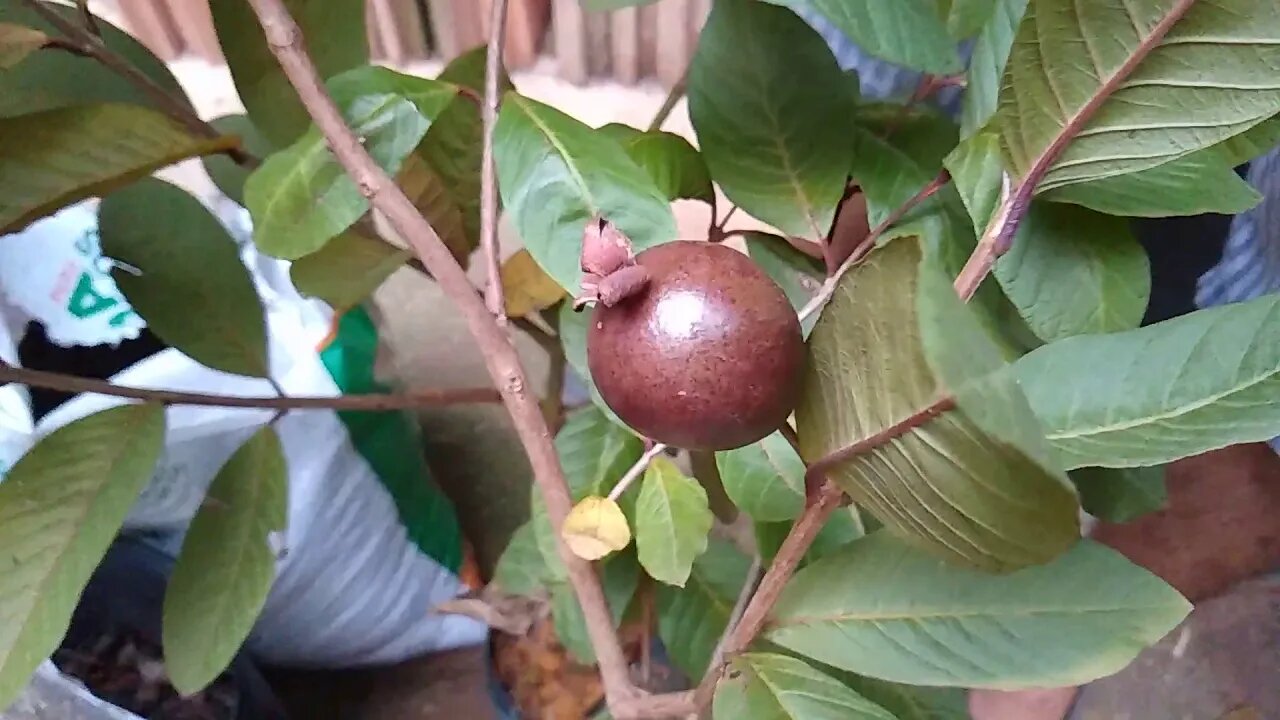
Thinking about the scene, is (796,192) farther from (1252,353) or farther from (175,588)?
(175,588)

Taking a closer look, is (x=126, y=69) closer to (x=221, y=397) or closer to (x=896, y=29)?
(x=221, y=397)

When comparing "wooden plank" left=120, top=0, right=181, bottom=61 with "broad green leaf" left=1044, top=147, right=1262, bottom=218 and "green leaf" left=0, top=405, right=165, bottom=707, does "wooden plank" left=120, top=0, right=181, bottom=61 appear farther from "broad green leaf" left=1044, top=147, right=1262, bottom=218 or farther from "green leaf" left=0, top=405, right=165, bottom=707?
"broad green leaf" left=1044, top=147, right=1262, bottom=218

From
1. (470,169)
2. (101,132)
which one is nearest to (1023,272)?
(470,169)

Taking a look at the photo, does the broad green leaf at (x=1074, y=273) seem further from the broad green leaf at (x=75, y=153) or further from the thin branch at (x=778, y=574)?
the broad green leaf at (x=75, y=153)

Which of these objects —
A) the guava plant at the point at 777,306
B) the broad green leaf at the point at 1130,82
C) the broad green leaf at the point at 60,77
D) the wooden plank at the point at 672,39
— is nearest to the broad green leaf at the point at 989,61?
the guava plant at the point at 777,306

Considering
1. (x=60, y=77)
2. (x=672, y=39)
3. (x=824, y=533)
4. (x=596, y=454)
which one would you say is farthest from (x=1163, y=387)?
(x=672, y=39)

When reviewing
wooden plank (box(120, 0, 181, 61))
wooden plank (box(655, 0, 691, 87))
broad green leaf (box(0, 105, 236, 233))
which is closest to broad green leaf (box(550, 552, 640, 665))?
broad green leaf (box(0, 105, 236, 233))

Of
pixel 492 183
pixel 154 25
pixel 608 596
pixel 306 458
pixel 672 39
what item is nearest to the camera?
pixel 492 183

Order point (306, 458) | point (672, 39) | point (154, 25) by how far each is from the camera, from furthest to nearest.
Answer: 1. point (154, 25)
2. point (672, 39)
3. point (306, 458)
